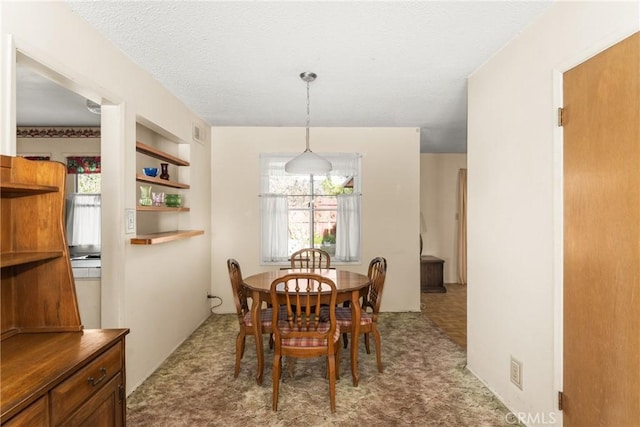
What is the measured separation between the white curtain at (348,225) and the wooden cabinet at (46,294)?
128 inches

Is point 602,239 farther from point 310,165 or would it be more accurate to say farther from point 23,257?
point 23,257

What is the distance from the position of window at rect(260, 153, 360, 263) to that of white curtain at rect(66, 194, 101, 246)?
201 cm

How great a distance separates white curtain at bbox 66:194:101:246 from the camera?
13.4 ft

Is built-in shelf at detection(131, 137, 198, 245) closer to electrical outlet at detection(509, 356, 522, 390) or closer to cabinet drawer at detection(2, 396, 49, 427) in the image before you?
cabinet drawer at detection(2, 396, 49, 427)

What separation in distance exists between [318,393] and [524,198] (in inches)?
75.4

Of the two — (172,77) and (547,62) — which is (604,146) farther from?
(172,77)

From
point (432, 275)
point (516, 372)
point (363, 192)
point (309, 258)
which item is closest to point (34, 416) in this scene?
point (516, 372)

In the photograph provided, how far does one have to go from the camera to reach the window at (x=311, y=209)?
177 inches

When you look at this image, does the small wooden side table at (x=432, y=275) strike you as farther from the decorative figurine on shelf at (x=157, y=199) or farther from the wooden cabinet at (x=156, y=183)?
the decorative figurine on shelf at (x=157, y=199)

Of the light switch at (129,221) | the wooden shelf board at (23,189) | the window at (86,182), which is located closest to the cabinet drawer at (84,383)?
the wooden shelf board at (23,189)

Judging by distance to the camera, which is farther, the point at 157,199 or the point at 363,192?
the point at 363,192

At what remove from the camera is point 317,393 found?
2.46m

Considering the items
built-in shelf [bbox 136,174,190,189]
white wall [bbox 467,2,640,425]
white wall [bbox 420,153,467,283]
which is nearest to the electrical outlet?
white wall [bbox 467,2,640,425]

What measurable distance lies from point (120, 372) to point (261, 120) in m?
3.25
